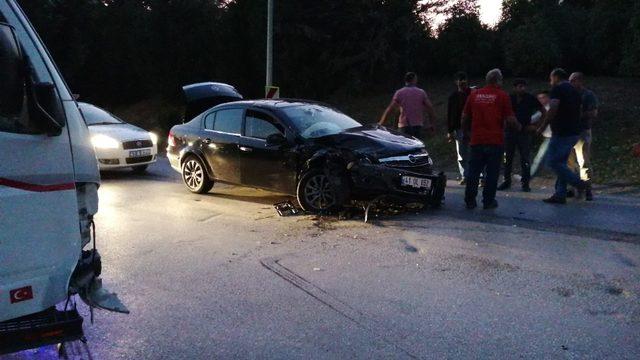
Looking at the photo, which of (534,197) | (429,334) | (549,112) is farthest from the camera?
(534,197)

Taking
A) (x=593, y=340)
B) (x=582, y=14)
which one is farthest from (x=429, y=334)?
(x=582, y=14)

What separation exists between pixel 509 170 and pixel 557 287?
16.8 feet

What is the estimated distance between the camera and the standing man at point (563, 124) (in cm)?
873

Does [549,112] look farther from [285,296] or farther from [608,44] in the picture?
[608,44]

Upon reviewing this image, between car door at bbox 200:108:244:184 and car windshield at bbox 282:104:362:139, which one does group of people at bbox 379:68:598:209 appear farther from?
car door at bbox 200:108:244:184

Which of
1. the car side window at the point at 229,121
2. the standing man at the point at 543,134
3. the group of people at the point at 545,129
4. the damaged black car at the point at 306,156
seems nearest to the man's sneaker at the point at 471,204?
the group of people at the point at 545,129

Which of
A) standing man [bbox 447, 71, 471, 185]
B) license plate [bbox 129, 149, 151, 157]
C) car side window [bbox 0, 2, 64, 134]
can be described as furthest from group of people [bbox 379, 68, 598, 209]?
license plate [bbox 129, 149, 151, 157]

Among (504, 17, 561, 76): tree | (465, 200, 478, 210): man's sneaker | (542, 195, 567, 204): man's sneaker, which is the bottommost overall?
(465, 200, 478, 210): man's sneaker

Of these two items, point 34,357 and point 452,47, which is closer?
point 34,357

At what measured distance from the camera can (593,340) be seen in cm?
433

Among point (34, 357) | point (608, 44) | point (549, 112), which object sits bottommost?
point (34, 357)

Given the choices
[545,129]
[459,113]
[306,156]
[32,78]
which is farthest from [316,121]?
[32,78]

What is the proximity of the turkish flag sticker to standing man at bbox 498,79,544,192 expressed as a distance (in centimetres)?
827

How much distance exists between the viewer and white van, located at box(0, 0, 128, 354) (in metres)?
3.24
